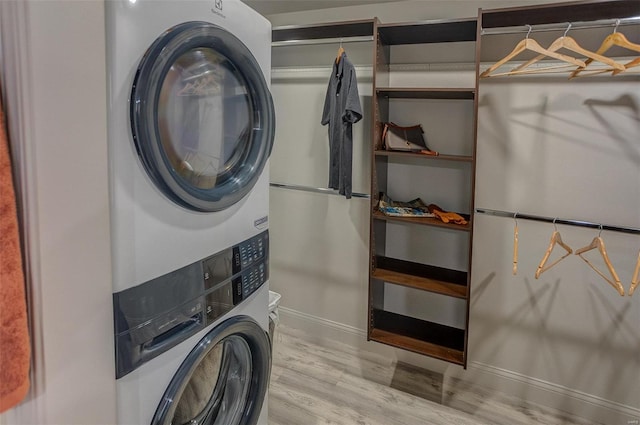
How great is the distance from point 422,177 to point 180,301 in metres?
1.77

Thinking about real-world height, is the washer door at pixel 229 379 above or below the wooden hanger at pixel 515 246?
below

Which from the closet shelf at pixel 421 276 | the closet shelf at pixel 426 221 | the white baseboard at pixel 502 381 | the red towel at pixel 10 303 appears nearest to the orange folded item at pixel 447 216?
the closet shelf at pixel 426 221

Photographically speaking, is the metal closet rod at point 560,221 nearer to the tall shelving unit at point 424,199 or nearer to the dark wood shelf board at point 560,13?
the tall shelving unit at point 424,199

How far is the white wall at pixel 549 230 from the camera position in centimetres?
211

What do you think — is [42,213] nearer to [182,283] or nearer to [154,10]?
[182,283]

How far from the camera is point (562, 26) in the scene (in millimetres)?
2014

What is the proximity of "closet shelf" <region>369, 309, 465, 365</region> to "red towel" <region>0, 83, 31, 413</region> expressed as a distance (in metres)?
1.83

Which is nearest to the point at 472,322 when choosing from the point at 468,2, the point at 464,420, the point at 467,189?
the point at 464,420

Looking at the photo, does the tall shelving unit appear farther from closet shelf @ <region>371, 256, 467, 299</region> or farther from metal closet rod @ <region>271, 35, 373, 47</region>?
metal closet rod @ <region>271, 35, 373, 47</region>

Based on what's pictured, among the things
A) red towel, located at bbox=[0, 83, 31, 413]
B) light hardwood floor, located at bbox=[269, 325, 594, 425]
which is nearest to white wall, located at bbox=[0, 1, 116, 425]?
red towel, located at bbox=[0, 83, 31, 413]

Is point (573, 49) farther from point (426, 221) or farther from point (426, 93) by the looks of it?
point (426, 221)

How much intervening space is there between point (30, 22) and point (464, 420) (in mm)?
2429

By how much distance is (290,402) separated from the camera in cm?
235

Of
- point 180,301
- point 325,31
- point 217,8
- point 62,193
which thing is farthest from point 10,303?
point 325,31
